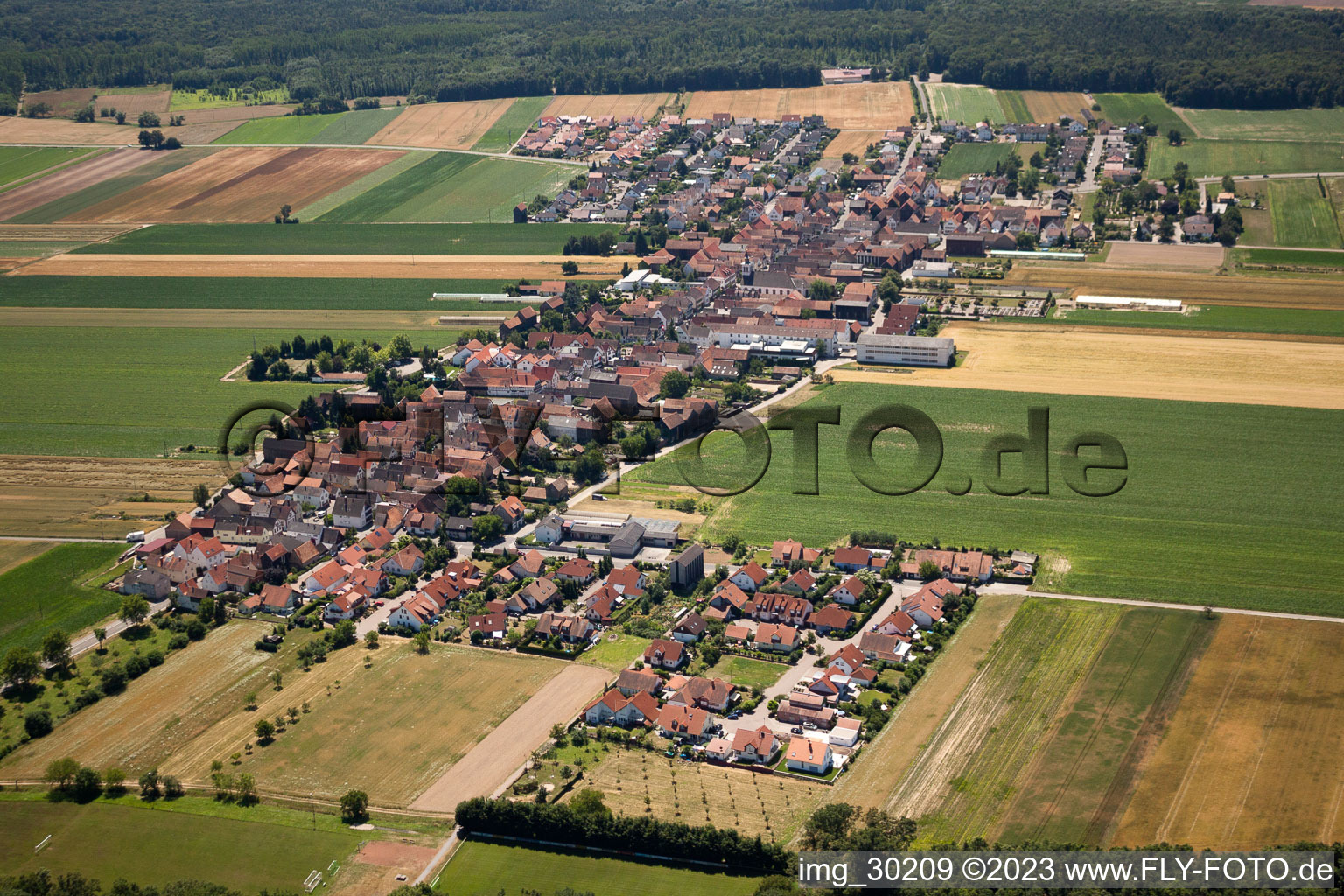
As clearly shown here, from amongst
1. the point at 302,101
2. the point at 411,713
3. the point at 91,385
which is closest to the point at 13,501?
the point at 91,385

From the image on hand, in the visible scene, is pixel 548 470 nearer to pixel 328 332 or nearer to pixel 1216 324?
pixel 328 332

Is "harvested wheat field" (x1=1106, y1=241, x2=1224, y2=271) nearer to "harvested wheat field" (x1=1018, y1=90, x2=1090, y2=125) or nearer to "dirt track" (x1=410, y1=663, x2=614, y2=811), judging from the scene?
"harvested wheat field" (x1=1018, y1=90, x2=1090, y2=125)

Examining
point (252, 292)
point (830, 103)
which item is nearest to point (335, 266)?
point (252, 292)

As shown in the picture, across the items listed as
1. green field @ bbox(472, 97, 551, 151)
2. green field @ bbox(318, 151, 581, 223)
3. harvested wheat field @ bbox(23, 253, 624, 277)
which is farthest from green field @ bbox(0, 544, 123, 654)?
green field @ bbox(472, 97, 551, 151)

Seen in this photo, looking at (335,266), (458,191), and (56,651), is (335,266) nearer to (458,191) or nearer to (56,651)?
(458,191)

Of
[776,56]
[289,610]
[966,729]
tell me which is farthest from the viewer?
[776,56]
